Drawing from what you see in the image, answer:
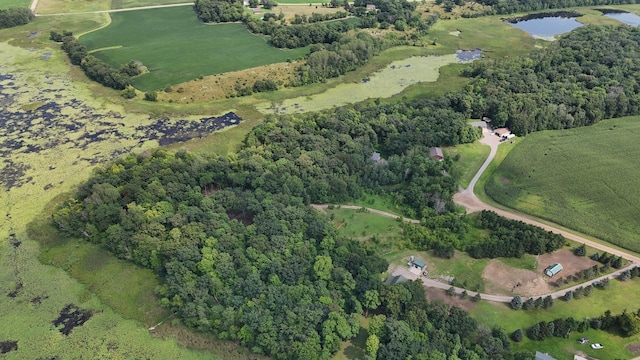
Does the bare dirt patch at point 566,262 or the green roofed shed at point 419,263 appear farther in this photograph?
the bare dirt patch at point 566,262

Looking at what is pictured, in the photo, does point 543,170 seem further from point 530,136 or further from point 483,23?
point 483,23

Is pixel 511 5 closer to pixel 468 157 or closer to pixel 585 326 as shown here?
pixel 468 157

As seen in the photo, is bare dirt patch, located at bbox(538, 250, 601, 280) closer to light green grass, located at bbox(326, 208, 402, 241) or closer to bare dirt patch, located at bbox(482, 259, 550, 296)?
bare dirt patch, located at bbox(482, 259, 550, 296)

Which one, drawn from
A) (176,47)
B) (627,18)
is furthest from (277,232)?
(627,18)

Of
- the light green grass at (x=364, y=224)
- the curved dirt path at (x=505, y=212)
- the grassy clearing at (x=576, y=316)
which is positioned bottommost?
the grassy clearing at (x=576, y=316)

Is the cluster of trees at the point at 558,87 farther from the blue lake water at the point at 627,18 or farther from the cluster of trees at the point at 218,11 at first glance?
the cluster of trees at the point at 218,11

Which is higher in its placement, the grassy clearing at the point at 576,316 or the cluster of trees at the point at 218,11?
the cluster of trees at the point at 218,11

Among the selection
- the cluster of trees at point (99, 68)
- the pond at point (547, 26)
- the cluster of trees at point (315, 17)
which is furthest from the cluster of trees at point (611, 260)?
the cluster of trees at point (315, 17)
